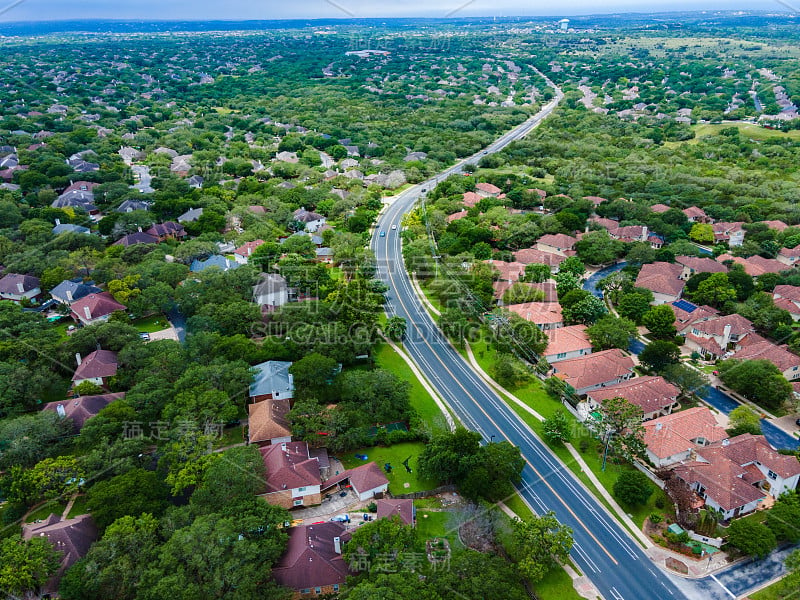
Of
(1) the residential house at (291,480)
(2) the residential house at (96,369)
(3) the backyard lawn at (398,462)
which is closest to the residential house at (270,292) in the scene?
(2) the residential house at (96,369)

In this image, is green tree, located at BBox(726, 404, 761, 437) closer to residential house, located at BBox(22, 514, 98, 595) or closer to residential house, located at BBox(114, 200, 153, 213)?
residential house, located at BBox(22, 514, 98, 595)

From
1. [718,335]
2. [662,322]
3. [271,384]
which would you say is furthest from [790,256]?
[271,384]

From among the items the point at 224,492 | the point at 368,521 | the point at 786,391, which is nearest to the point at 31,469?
the point at 224,492

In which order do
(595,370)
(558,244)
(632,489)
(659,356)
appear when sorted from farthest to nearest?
(558,244)
(659,356)
(595,370)
(632,489)

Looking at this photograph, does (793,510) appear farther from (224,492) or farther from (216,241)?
(216,241)

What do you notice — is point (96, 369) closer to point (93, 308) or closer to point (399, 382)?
point (93, 308)

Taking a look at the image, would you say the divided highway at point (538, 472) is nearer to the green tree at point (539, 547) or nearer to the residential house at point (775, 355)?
the green tree at point (539, 547)

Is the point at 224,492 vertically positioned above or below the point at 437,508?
above
